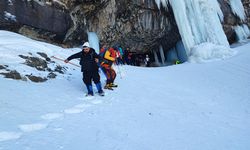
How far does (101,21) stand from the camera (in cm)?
1808

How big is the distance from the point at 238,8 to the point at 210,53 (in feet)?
24.8

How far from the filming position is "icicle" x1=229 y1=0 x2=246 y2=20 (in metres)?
22.2

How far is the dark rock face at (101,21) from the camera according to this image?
46.5ft

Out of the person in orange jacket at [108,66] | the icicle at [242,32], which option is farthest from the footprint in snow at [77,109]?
the icicle at [242,32]

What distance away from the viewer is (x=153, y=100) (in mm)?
7848

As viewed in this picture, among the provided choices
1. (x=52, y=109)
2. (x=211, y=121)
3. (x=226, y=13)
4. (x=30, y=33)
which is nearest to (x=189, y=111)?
Result: (x=211, y=121)

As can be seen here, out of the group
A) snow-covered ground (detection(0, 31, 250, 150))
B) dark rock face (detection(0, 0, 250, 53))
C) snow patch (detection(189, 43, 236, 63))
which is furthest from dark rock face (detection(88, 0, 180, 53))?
snow-covered ground (detection(0, 31, 250, 150))

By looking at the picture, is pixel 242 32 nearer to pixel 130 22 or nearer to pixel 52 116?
pixel 130 22

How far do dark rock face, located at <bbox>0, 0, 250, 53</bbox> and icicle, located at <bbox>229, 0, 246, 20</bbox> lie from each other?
354 millimetres

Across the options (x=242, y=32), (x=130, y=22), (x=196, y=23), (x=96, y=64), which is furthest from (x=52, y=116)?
(x=242, y=32)

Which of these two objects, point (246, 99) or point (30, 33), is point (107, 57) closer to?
point (246, 99)

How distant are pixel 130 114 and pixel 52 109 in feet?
5.17

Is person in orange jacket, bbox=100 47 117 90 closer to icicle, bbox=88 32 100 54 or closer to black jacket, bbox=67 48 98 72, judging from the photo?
black jacket, bbox=67 48 98 72

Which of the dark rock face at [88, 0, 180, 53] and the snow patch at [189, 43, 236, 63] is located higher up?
the dark rock face at [88, 0, 180, 53]
